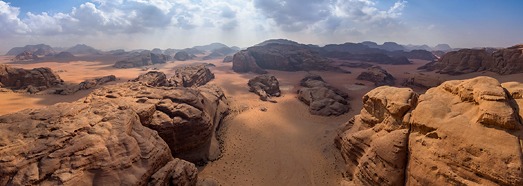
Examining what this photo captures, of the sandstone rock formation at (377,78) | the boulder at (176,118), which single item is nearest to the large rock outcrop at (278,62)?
the sandstone rock formation at (377,78)

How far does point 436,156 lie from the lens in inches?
248

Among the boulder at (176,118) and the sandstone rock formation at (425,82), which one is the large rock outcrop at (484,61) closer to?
the sandstone rock formation at (425,82)

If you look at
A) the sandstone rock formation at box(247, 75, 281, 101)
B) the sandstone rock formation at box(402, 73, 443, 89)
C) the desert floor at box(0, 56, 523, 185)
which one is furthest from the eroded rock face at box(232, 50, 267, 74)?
the desert floor at box(0, 56, 523, 185)

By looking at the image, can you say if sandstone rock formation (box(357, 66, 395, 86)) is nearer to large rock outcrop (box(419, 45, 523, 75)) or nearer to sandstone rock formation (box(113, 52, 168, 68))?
large rock outcrop (box(419, 45, 523, 75))

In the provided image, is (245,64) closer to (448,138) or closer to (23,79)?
(23,79)

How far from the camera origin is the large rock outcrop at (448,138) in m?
5.55

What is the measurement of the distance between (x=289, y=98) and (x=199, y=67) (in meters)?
15.0

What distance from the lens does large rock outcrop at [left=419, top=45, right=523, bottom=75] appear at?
2801 cm

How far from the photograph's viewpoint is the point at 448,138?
6.26 metres

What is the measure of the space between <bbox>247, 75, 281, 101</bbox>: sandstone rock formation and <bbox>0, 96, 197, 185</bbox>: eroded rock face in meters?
14.9

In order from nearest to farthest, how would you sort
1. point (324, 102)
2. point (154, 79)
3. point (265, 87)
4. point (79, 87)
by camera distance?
point (324, 102) → point (154, 79) → point (79, 87) → point (265, 87)

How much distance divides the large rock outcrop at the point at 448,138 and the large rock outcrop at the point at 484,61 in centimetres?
2914

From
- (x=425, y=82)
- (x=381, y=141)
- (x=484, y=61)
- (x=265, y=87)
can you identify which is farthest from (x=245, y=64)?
(x=381, y=141)

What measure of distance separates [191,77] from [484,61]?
37245 millimetres
